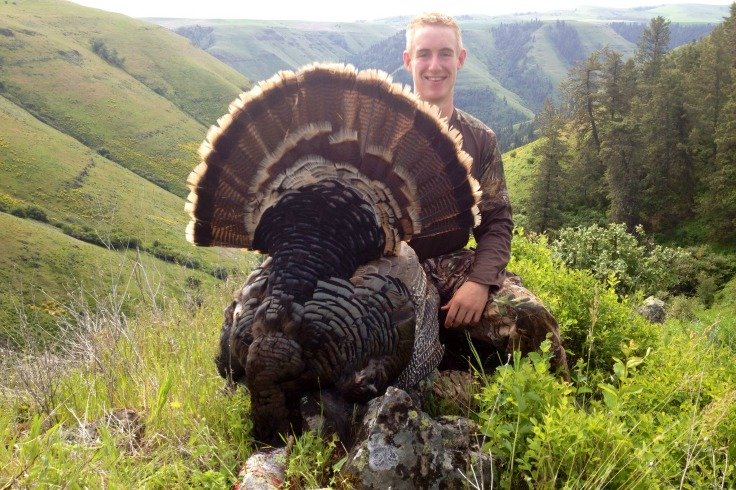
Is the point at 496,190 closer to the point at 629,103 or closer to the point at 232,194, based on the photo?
the point at 232,194

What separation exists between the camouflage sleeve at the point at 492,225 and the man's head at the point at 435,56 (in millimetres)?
444

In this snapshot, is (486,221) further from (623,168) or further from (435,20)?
(623,168)

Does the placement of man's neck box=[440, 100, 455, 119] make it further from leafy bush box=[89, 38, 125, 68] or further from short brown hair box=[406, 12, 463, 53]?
leafy bush box=[89, 38, 125, 68]

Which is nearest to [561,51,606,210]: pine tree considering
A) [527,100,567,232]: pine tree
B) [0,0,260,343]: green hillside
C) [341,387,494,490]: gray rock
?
[527,100,567,232]: pine tree

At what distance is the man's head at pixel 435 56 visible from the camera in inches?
147

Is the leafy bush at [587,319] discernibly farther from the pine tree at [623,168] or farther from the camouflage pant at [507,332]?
the pine tree at [623,168]

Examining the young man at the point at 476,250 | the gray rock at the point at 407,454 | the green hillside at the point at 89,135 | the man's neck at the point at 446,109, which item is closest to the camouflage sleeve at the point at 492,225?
the young man at the point at 476,250

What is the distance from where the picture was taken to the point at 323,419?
7.80 feet

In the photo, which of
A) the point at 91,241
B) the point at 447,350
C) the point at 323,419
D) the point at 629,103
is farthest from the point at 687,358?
the point at 91,241

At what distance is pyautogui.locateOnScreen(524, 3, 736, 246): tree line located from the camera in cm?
3838

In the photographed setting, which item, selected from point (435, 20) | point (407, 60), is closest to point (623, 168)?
point (407, 60)

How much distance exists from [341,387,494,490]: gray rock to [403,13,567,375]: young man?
935 mm

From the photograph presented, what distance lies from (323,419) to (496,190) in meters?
2.02

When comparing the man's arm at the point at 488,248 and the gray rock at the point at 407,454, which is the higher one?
the man's arm at the point at 488,248
